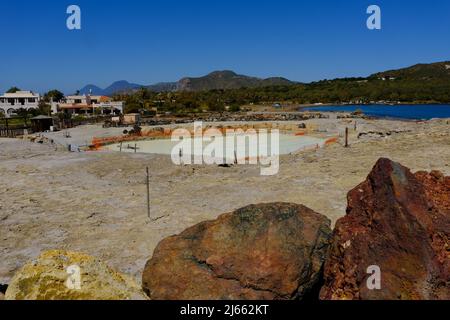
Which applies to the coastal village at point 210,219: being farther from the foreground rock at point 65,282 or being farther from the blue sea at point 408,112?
the blue sea at point 408,112

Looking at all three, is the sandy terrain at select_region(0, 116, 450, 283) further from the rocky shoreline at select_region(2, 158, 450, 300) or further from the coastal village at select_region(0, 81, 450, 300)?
the rocky shoreline at select_region(2, 158, 450, 300)

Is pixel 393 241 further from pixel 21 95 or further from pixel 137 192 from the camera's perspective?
Result: pixel 21 95

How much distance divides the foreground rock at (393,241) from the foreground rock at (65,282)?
2.73m

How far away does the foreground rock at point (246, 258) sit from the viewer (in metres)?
5.33

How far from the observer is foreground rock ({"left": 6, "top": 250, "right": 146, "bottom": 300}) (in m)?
4.85

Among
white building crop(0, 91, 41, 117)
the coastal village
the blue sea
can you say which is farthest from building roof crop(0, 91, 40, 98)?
the coastal village

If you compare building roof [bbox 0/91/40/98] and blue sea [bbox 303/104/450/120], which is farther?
building roof [bbox 0/91/40/98]

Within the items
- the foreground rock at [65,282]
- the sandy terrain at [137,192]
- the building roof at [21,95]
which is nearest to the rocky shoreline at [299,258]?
the foreground rock at [65,282]

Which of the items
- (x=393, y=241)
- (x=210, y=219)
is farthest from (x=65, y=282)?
(x=210, y=219)

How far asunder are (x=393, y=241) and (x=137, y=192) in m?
12.5

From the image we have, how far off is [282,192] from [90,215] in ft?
22.3

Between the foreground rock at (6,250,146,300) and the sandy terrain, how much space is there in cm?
356

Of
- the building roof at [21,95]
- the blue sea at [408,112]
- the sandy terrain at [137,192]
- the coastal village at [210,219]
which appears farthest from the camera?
the building roof at [21,95]

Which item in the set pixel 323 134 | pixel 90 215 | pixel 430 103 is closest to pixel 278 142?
pixel 323 134
